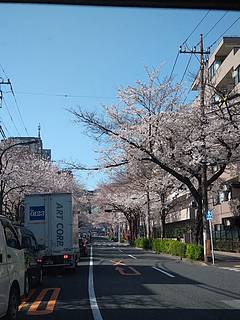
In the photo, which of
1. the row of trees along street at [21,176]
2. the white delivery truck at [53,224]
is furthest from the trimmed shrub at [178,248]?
the white delivery truck at [53,224]

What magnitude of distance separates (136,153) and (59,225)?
10.5 metres

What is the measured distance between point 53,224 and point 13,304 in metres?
12.1

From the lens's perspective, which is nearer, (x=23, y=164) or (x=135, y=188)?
(x=23, y=164)

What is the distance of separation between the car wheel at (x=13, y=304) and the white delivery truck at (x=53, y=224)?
11.5m

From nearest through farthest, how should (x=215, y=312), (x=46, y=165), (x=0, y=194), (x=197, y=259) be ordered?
(x=215, y=312)
(x=197, y=259)
(x=0, y=194)
(x=46, y=165)

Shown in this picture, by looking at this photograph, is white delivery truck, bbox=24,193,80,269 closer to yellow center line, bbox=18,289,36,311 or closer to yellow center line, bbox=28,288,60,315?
yellow center line, bbox=28,288,60,315

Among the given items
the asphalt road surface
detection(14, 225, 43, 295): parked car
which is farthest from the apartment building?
detection(14, 225, 43, 295): parked car

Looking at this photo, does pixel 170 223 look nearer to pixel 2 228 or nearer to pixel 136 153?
pixel 136 153

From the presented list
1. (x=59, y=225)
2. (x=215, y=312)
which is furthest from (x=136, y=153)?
(x=215, y=312)

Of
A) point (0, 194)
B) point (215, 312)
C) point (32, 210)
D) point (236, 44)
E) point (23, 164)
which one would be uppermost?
point (236, 44)

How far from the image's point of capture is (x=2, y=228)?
9352 millimetres

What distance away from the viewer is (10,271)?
31.0ft

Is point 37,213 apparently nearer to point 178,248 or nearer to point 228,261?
point 228,261

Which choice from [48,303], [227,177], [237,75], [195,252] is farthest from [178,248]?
[48,303]
